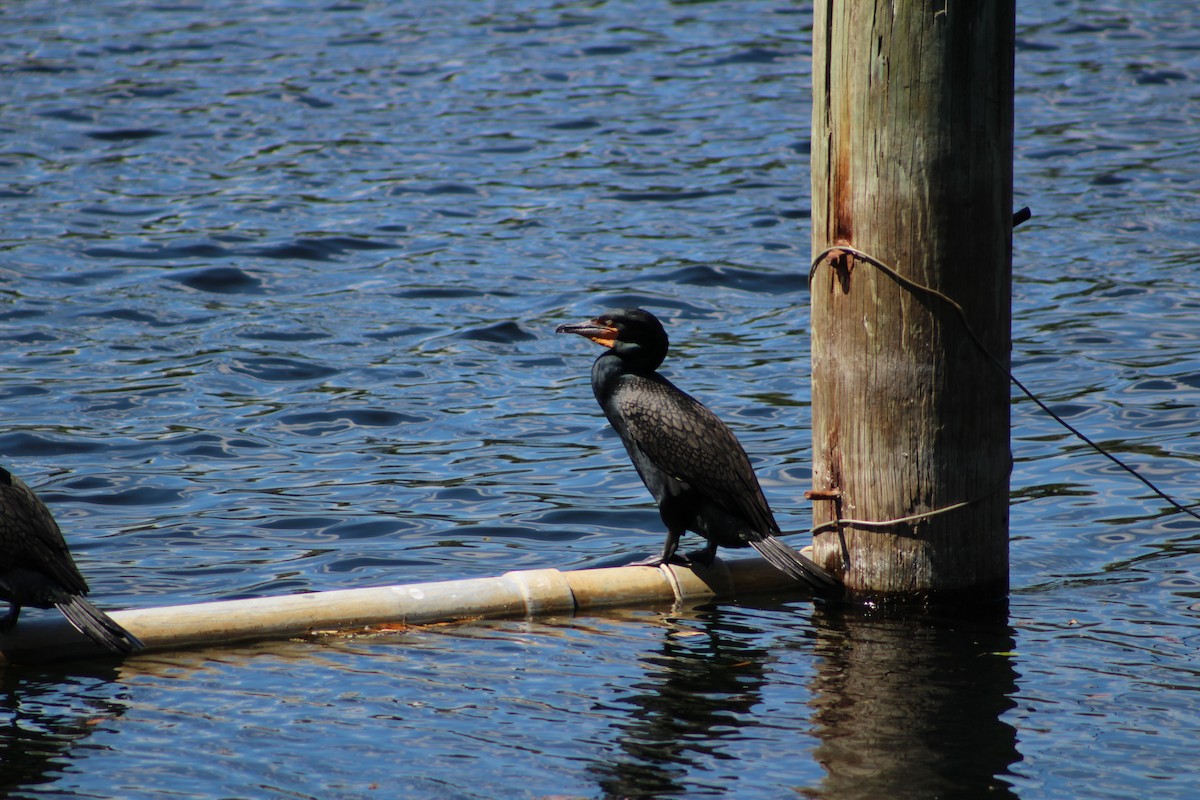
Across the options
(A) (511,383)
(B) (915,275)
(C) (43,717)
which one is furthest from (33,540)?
(A) (511,383)

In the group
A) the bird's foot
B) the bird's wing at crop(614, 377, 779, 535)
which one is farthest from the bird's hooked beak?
the bird's foot

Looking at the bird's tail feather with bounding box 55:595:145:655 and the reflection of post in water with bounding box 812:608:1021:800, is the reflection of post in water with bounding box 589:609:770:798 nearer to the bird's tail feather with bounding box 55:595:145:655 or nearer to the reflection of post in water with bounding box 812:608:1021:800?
the reflection of post in water with bounding box 812:608:1021:800

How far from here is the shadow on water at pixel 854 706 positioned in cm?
466

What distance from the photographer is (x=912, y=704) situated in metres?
5.19

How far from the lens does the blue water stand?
4.93 metres

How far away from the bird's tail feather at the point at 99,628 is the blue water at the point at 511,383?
12cm

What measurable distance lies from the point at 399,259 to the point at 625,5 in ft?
32.8

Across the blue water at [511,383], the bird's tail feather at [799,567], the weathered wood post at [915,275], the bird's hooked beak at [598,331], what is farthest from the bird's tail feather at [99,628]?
the weathered wood post at [915,275]

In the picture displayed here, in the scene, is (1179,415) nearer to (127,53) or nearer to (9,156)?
(9,156)

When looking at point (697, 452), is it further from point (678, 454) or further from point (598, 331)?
point (598, 331)

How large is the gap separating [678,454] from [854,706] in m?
1.33

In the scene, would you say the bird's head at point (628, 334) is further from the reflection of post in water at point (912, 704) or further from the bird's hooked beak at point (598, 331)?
the reflection of post in water at point (912, 704)

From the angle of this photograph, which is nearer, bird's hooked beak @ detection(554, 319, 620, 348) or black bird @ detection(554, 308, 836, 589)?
black bird @ detection(554, 308, 836, 589)

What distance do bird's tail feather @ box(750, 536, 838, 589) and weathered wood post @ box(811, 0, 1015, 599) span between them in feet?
0.64
